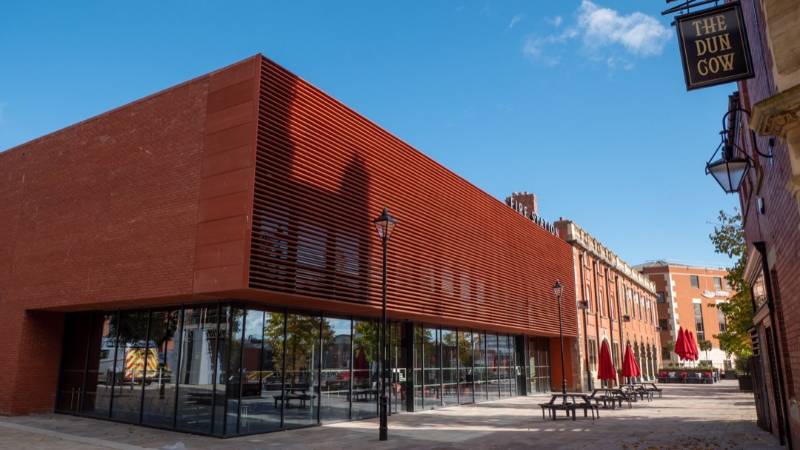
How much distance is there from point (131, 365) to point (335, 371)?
6.09 m

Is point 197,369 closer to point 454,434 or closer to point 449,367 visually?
point 454,434

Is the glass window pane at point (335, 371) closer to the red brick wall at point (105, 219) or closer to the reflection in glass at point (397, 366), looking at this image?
the reflection in glass at point (397, 366)

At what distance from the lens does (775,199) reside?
847 centimetres

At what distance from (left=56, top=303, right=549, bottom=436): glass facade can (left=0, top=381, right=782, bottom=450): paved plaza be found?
0.65m

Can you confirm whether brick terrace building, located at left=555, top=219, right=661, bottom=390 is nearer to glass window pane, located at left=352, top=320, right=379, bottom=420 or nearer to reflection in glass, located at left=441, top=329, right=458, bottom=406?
reflection in glass, located at left=441, top=329, right=458, bottom=406

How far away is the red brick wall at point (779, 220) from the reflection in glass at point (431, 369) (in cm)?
1365

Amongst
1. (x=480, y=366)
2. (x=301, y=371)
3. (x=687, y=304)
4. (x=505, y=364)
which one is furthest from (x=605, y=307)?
(x=687, y=304)

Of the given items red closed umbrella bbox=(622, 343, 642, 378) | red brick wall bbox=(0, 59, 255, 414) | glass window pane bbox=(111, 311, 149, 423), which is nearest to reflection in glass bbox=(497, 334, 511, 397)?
red closed umbrella bbox=(622, 343, 642, 378)

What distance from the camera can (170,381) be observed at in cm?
1609

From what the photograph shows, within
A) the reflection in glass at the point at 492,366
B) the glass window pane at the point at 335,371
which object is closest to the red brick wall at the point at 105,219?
the glass window pane at the point at 335,371

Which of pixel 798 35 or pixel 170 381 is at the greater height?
pixel 798 35

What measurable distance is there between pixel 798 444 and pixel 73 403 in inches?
767

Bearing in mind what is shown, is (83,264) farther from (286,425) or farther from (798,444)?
(798,444)

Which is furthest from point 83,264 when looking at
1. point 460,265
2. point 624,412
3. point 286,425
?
point 624,412
